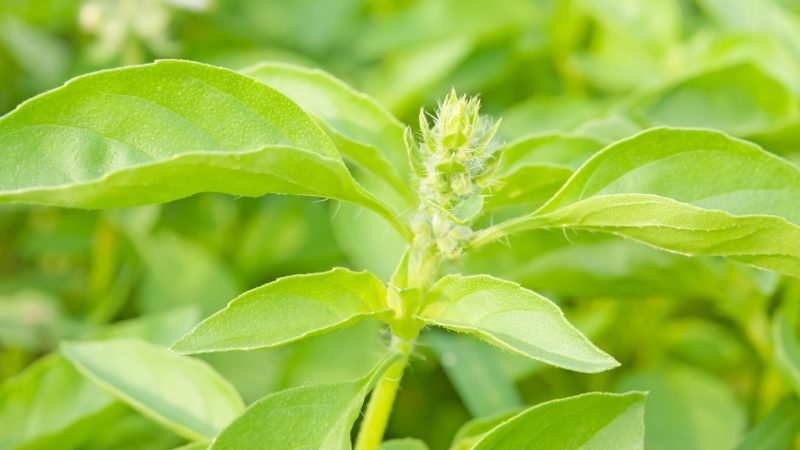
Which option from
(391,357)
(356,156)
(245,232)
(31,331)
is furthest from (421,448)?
(245,232)

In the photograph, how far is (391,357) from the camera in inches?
27.5

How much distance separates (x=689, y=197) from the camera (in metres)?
0.72

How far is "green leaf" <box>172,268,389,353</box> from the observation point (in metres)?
0.61

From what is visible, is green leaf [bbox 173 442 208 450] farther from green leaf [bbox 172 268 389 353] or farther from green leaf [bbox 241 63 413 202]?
green leaf [bbox 241 63 413 202]

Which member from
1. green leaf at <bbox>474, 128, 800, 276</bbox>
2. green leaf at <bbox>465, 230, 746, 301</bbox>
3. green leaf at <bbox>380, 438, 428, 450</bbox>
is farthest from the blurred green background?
green leaf at <bbox>380, 438, 428, 450</bbox>

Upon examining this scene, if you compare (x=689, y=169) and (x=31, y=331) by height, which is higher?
(x=31, y=331)

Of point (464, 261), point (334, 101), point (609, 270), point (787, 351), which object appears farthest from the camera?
point (464, 261)

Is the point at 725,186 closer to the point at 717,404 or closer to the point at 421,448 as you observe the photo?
the point at 421,448

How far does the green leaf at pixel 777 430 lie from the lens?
0.90 meters

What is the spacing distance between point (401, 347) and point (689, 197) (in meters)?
0.24

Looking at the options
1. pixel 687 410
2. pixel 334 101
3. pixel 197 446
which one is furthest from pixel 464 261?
pixel 197 446

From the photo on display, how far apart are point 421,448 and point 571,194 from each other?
25 cm

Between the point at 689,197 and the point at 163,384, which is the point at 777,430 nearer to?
the point at 689,197

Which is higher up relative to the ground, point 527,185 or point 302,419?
point 527,185
